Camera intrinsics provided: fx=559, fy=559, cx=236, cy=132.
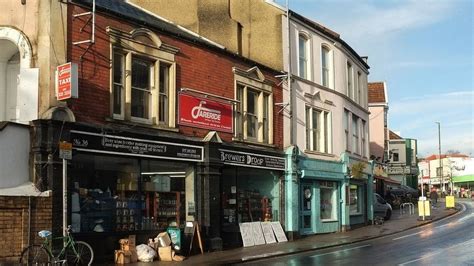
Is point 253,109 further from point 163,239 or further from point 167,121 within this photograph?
point 163,239

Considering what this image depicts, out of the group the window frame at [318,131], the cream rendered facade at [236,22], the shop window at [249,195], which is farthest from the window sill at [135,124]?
the window frame at [318,131]

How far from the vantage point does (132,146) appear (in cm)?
1586

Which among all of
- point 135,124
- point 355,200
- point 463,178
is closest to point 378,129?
point 355,200

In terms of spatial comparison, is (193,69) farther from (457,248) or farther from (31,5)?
(457,248)

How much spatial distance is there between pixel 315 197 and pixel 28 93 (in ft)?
48.6

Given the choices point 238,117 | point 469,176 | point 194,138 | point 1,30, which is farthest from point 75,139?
point 469,176

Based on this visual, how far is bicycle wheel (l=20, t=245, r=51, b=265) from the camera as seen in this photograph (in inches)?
498

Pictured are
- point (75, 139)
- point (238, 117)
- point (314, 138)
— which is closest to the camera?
point (75, 139)

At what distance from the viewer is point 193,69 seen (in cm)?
1873

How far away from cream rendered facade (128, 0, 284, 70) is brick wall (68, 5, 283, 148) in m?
1.34

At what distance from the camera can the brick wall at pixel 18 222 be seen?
1282cm

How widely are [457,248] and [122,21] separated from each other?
1209 cm

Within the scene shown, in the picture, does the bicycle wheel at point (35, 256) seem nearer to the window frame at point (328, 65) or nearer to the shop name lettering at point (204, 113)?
the shop name lettering at point (204, 113)

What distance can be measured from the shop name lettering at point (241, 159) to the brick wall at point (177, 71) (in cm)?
66
